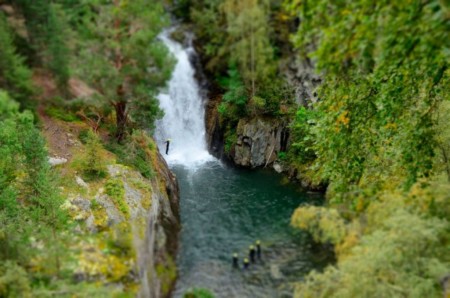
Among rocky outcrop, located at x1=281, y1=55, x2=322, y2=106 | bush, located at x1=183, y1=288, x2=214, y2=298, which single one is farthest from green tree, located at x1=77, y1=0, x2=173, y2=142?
rocky outcrop, located at x1=281, y1=55, x2=322, y2=106

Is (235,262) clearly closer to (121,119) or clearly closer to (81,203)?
(81,203)

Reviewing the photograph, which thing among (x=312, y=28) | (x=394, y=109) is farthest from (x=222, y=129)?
(x=312, y=28)

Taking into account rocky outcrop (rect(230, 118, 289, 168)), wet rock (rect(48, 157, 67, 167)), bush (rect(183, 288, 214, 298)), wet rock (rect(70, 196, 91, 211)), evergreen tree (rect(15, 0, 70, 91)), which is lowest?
bush (rect(183, 288, 214, 298))

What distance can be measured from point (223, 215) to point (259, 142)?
9428 millimetres

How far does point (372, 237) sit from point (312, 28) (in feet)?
25.2

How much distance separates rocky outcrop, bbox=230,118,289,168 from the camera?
1190 inches

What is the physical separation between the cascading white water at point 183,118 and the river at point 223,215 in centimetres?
9

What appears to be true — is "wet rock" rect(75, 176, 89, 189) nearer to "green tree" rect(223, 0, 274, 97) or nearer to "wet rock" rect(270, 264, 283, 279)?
"wet rock" rect(270, 264, 283, 279)

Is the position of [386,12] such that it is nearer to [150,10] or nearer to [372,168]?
[372,168]

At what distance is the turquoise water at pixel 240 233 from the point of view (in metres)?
16.5

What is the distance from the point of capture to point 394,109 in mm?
8039

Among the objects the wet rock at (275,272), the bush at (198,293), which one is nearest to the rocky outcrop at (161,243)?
the bush at (198,293)

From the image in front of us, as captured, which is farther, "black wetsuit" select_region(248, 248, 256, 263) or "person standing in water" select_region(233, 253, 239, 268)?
"black wetsuit" select_region(248, 248, 256, 263)

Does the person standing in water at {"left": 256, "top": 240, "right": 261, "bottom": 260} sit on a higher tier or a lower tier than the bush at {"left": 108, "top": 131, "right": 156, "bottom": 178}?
lower
